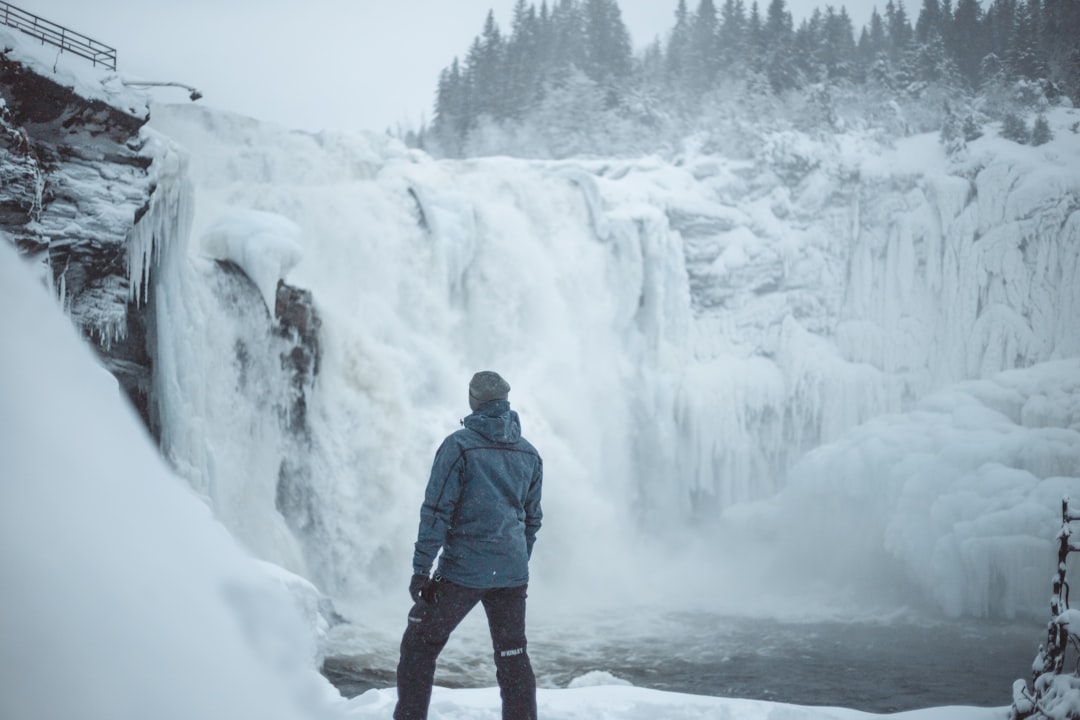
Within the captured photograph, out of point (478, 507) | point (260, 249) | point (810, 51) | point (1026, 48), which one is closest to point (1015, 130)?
point (1026, 48)

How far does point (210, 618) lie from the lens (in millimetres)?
2420

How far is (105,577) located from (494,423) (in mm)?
1458

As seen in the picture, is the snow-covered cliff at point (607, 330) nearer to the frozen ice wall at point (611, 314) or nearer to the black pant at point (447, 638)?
the frozen ice wall at point (611, 314)

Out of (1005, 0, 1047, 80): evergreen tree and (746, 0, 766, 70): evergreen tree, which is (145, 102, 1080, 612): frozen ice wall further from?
(746, 0, 766, 70): evergreen tree

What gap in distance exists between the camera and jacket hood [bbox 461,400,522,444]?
3.15 metres

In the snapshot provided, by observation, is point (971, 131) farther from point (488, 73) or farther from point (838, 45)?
point (488, 73)

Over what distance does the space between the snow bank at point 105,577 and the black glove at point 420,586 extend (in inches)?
19.4

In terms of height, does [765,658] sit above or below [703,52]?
below

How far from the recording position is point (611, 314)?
17.8m

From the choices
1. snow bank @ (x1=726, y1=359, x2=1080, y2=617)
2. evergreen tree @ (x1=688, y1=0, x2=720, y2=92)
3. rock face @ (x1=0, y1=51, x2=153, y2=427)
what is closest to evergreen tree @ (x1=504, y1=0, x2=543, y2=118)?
evergreen tree @ (x1=688, y1=0, x2=720, y2=92)

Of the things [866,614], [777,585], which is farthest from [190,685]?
[777,585]

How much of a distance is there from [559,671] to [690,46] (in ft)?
110

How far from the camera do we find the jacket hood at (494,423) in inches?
124

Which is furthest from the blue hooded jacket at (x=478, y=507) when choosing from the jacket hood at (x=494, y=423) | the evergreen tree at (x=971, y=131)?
the evergreen tree at (x=971, y=131)
